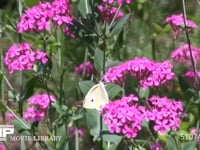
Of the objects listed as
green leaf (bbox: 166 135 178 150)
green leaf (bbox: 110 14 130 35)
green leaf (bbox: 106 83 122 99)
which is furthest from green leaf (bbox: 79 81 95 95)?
green leaf (bbox: 166 135 178 150)

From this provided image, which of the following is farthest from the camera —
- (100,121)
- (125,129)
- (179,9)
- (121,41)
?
(179,9)

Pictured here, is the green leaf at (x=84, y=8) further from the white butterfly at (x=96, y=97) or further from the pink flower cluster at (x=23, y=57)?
the white butterfly at (x=96, y=97)

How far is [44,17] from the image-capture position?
1756 mm

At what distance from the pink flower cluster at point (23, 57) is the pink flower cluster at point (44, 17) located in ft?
0.20

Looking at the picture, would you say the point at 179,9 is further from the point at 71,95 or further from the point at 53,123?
the point at 53,123

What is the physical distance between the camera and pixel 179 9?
430 centimetres

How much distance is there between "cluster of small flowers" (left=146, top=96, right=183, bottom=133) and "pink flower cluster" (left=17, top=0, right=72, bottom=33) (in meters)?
0.40

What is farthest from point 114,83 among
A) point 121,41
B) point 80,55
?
point 80,55

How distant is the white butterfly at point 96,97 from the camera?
63.9 inches

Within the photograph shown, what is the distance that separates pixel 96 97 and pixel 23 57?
286mm

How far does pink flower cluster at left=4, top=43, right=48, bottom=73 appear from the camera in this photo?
1.75 meters

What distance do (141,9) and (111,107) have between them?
1.60 m

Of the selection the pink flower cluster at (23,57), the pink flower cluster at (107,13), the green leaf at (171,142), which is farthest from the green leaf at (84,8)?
the green leaf at (171,142)

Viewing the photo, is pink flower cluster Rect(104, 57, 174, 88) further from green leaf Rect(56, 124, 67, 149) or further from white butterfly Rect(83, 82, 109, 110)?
green leaf Rect(56, 124, 67, 149)
